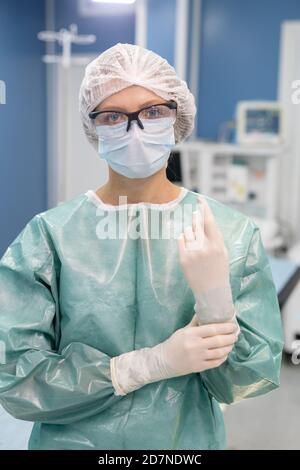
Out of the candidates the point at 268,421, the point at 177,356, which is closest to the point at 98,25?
the point at 268,421

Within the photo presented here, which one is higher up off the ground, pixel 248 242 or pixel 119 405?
pixel 248 242

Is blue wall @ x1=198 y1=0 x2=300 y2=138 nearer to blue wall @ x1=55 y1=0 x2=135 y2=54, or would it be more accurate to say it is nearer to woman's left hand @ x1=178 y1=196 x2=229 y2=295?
blue wall @ x1=55 y1=0 x2=135 y2=54

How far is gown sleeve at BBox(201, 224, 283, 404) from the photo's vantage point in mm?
949

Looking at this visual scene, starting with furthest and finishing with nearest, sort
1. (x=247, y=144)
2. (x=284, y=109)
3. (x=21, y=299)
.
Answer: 1. (x=284, y=109)
2. (x=247, y=144)
3. (x=21, y=299)

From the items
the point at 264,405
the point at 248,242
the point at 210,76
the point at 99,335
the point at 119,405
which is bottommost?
the point at 264,405

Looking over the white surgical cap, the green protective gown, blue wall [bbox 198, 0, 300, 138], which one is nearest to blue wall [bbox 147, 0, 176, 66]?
blue wall [bbox 198, 0, 300, 138]

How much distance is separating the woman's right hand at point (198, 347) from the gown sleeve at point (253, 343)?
6 centimetres

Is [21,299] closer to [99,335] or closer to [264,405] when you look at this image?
[99,335]

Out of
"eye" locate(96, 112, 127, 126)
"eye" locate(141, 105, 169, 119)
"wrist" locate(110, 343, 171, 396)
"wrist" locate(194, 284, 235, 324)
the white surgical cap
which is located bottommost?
"wrist" locate(110, 343, 171, 396)

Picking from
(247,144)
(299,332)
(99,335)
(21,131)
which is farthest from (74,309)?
(21,131)

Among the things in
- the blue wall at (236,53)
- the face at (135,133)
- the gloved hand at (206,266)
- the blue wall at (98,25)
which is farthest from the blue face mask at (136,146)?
the blue wall at (98,25)

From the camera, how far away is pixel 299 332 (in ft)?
9.69

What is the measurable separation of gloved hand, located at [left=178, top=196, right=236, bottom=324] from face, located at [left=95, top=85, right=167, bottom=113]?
0.20 metres

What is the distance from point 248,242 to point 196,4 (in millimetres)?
3363
